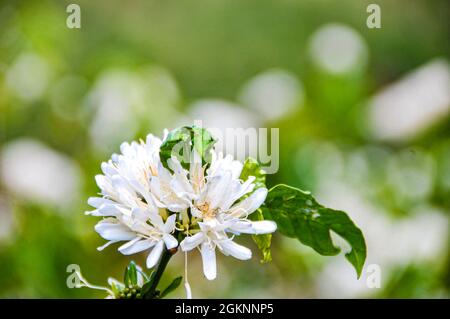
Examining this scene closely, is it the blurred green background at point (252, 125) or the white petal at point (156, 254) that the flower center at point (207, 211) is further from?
the blurred green background at point (252, 125)

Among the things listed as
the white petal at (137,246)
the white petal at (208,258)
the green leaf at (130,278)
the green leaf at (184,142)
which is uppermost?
the green leaf at (184,142)

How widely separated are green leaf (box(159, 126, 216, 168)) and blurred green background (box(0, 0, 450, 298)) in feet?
3.82

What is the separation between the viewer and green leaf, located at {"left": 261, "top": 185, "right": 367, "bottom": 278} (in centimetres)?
57

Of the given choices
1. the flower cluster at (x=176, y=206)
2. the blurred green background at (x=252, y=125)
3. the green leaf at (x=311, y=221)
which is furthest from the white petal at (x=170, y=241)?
the blurred green background at (x=252, y=125)

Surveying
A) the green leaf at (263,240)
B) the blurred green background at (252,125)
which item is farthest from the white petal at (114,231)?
the blurred green background at (252,125)

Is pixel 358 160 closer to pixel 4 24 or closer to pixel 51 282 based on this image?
pixel 51 282

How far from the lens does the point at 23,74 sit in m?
2.28

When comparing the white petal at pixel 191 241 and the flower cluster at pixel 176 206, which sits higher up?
the flower cluster at pixel 176 206

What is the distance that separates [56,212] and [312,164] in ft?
2.50

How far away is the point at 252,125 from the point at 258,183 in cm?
161

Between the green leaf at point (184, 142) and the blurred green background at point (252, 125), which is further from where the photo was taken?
the blurred green background at point (252, 125)

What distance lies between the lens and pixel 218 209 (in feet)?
1.76

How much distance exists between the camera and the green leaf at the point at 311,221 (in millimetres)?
565
